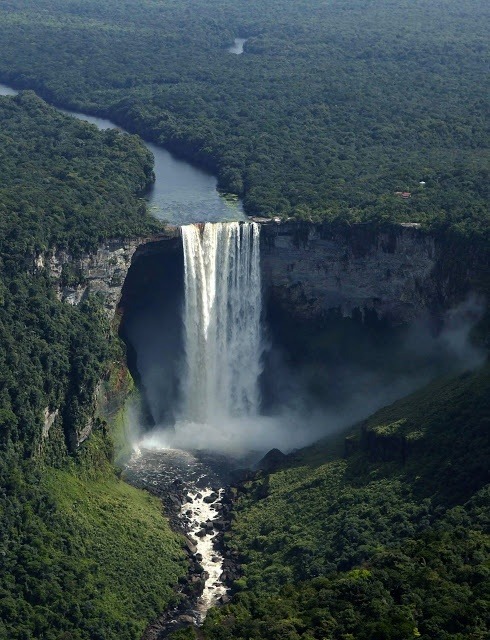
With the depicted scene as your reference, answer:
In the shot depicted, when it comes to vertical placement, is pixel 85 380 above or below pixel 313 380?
below

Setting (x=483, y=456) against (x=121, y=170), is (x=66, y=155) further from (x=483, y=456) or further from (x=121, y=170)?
(x=483, y=456)

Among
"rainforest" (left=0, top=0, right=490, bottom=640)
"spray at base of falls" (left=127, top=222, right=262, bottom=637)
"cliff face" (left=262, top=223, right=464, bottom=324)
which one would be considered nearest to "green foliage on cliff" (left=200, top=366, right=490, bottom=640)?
"rainforest" (left=0, top=0, right=490, bottom=640)

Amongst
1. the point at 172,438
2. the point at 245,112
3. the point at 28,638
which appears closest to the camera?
the point at 28,638

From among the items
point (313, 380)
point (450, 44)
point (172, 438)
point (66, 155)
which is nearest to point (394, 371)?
point (313, 380)

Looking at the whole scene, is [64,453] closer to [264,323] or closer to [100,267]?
[100,267]

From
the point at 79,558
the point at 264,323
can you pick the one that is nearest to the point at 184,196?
the point at 264,323

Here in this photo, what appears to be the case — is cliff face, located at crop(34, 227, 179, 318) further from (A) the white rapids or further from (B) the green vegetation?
(A) the white rapids

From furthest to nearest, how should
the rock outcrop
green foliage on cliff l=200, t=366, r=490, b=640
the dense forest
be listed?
the dense forest → the rock outcrop → green foliage on cliff l=200, t=366, r=490, b=640
